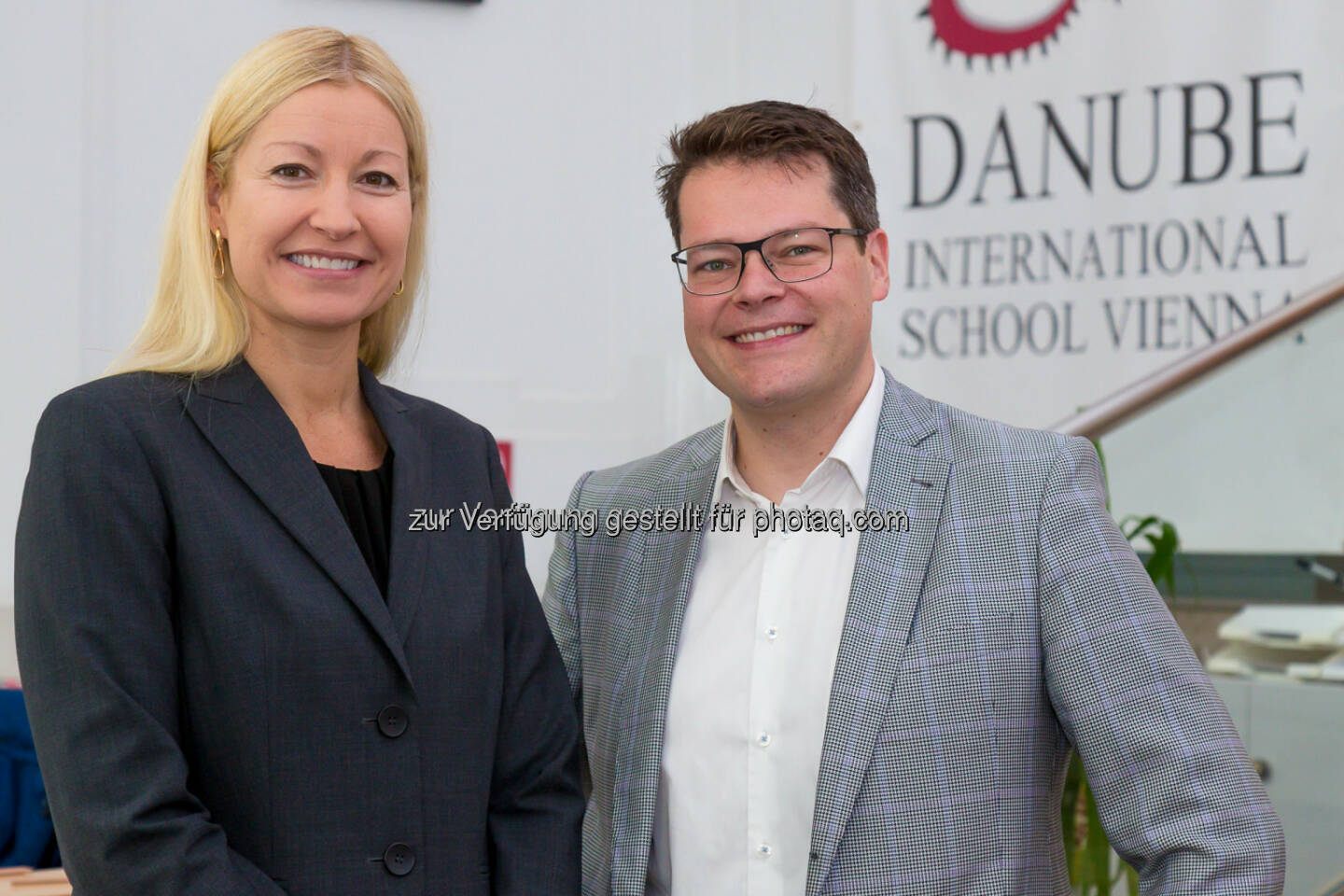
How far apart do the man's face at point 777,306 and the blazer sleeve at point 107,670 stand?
0.75 m

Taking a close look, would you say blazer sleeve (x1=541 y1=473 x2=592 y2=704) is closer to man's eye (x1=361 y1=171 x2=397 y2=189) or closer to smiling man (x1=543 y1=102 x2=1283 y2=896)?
smiling man (x1=543 y1=102 x2=1283 y2=896)

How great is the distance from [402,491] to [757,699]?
51cm

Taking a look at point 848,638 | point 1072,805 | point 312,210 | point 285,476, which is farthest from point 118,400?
point 1072,805

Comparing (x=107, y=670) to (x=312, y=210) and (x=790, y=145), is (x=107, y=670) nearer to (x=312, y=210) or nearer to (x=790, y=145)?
(x=312, y=210)

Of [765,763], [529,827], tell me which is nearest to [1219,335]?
[765,763]

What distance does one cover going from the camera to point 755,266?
68.0 inches

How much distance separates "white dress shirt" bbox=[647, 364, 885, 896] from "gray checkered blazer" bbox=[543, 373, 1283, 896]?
0.04m

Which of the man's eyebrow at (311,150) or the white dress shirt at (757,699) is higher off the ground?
the man's eyebrow at (311,150)

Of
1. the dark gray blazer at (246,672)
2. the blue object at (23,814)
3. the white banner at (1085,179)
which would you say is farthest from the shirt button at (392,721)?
the white banner at (1085,179)

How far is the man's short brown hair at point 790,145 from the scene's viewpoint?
176cm

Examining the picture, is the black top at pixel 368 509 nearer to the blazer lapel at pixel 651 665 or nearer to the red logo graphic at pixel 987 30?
the blazer lapel at pixel 651 665

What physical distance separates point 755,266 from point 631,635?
0.52m

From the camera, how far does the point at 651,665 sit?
173 centimetres

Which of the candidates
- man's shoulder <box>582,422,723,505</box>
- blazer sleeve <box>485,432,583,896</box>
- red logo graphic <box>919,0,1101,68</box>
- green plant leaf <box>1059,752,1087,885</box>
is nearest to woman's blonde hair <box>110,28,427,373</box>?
blazer sleeve <box>485,432,583,896</box>
